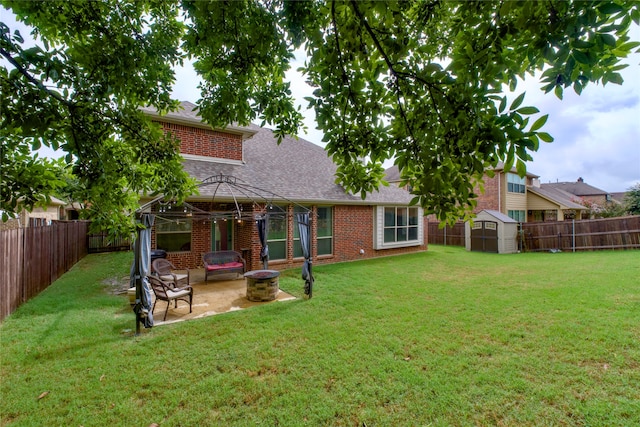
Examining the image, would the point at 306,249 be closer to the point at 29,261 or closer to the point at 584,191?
the point at 29,261

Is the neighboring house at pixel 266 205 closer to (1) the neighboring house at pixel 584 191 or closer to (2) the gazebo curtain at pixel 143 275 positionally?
(2) the gazebo curtain at pixel 143 275

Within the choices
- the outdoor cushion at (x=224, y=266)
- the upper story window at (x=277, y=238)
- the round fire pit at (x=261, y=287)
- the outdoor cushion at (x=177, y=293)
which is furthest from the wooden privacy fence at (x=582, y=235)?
the outdoor cushion at (x=177, y=293)

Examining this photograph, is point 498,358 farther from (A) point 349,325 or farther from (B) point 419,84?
(B) point 419,84

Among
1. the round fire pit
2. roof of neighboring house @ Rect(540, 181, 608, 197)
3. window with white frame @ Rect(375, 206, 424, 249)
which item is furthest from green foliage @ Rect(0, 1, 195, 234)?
roof of neighboring house @ Rect(540, 181, 608, 197)

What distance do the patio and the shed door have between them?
13663 mm

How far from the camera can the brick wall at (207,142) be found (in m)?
10.7

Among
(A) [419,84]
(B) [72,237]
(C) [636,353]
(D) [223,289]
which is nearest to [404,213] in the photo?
(D) [223,289]

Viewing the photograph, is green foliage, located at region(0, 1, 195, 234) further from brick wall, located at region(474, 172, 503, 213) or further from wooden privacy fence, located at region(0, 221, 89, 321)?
brick wall, located at region(474, 172, 503, 213)

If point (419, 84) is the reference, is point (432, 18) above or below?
above

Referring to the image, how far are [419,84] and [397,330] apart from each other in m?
4.35

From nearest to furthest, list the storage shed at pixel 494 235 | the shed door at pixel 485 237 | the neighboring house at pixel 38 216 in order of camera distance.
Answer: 1. the neighboring house at pixel 38 216
2. the storage shed at pixel 494 235
3. the shed door at pixel 485 237

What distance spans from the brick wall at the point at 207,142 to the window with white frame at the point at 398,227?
7.06m

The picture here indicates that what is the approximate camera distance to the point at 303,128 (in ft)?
12.4

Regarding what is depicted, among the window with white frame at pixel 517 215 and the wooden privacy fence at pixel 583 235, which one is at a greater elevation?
the window with white frame at pixel 517 215
